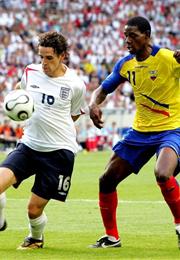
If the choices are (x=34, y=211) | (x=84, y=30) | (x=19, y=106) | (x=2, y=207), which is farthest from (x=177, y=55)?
(x=84, y=30)

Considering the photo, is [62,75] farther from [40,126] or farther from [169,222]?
[169,222]

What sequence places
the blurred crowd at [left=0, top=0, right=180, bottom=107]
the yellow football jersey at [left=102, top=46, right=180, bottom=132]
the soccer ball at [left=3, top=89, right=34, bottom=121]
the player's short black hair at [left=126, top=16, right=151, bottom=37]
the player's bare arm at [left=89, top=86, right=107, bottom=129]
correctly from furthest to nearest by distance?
the blurred crowd at [left=0, top=0, right=180, bottom=107]
the yellow football jersey at [left=102, top=46, right=180, bottom=132]
the player's short black hair at [left=126, top=16, right=151, bottom=37]
the player's bare arm at [left=89, top=86, right=107, bottom=129]
the soccer ball at [left=3, top=89, right=34, bottom=121]

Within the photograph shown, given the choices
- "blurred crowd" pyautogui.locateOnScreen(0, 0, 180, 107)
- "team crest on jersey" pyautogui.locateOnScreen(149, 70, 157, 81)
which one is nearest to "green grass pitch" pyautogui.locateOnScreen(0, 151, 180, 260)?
"team crest on jersey" pyautogui.locateOnScreen(149, 70, 157, 81)

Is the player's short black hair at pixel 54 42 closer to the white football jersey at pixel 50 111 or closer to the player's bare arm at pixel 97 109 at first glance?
the white football jersey at pixel 50 111

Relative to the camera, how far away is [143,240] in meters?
11.4

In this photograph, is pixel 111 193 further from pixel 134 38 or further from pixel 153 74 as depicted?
pixel 134 38

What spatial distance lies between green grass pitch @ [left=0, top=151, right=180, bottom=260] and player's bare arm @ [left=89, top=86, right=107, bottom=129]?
58.3 inches

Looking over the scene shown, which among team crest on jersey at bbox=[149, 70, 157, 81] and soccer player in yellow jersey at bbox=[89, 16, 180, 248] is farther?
team crest on jersey at bbox=[149, 70, 157, 81]

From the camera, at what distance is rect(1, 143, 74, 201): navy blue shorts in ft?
34.2

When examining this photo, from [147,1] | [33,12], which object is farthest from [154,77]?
[147,1]

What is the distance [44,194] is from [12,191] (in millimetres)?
8765

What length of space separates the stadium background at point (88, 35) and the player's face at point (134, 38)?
78.7 feet

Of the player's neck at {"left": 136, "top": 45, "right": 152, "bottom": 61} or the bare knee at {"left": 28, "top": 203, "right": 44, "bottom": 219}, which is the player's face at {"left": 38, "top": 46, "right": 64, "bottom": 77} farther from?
the bare knee at {"left": 28, "top": 203, "right": 44, "bottom": 219}

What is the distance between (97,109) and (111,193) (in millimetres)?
1060
